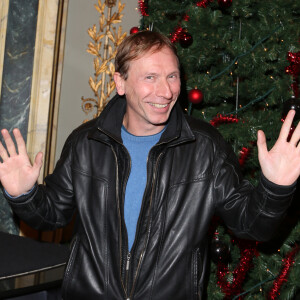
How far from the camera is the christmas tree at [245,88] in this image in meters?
2.85

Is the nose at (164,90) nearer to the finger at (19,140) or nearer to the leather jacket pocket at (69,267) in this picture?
the finger at (19,140)

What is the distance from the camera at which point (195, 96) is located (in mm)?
2869

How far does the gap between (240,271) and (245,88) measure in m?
0.99

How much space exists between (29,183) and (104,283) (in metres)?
0.50

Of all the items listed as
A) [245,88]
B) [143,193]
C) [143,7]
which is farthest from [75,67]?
[143,193]

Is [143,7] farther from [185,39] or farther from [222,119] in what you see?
[222,119]

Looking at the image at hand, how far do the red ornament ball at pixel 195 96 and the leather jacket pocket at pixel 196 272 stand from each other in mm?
928

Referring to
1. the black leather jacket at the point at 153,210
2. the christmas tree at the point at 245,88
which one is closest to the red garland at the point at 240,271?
the christmas tree at the point at 245,88

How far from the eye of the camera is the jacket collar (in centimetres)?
228

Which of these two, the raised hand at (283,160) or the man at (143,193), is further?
the man at (143,193)

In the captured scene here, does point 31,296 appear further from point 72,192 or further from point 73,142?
point 73,142

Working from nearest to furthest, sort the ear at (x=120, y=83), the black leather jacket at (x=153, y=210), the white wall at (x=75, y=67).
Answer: the black leather jacket at (x=153, y=210) < the ear at (x=120, y=83) < the white wall at (x=75, y=67)

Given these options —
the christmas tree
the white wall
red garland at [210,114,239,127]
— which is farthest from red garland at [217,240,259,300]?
the white wall

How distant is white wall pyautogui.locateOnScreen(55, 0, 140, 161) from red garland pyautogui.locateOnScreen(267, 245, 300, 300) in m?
1.90
